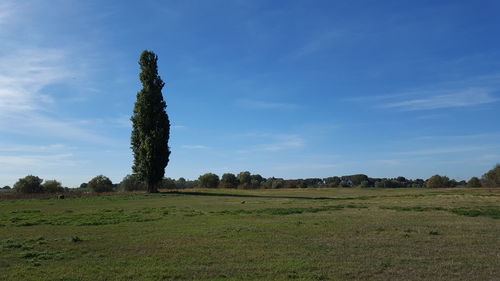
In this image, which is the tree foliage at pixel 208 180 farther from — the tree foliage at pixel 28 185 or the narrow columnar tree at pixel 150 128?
the narrow columnar tree at pixel 150 128

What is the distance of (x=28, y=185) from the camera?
7531cm

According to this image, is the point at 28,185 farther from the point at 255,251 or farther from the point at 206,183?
the point at 255,251

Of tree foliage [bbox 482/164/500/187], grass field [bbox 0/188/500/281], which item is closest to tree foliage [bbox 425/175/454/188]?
tree foliage [bbox 482/164/500/187]

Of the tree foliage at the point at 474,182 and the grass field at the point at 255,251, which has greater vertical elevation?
the tree foliage at the point at 474,182

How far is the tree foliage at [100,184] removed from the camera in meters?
88.2

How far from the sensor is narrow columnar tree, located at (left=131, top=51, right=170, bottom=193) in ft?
184

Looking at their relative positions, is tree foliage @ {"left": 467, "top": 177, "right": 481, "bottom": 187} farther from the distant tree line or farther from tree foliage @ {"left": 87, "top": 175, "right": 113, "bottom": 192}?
tree foliage @ {"left": 87, "top": 175, "right": 113, "bottom": 192}

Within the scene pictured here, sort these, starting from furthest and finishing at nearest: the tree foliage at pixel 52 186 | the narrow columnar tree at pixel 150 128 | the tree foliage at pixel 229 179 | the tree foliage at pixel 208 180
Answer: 1. the tree foliage at pixel 229 179
2. the tree foliage at pixel 208 180
3. the tree foliage at pixel 52 186
4. the narrow columnar tree at pixel 150 128

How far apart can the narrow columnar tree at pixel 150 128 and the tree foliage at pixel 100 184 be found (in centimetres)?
3529

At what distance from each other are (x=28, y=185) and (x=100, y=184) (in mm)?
16546

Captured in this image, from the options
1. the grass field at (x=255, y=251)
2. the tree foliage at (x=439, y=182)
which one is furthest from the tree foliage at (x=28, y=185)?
the tree foliage at (x=439, y=182)

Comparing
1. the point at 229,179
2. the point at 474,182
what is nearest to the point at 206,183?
the point at 229,179

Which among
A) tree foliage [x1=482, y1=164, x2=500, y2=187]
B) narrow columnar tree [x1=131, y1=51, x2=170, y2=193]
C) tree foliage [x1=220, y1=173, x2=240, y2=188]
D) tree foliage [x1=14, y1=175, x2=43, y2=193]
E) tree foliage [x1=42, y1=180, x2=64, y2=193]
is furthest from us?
tree foliage [x1=220, y1=173, x2=240, y2=188]

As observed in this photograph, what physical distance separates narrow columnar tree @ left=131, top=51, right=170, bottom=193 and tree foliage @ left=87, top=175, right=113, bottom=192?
116ft
